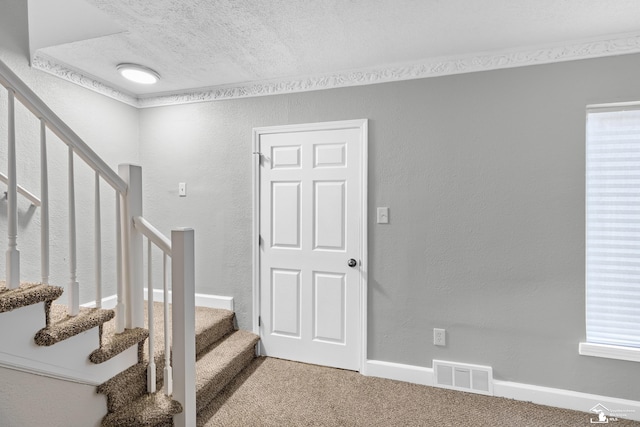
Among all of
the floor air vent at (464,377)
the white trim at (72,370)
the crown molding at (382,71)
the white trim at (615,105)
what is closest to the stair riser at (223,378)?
the white trim at (72,370)

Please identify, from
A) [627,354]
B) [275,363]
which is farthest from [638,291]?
[275,363]

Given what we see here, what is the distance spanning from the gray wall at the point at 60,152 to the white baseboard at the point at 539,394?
2587 millimetres

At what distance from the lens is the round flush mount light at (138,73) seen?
2.41 m

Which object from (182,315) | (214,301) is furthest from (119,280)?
(214,301)

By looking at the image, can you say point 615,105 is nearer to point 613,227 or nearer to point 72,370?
point 613,227

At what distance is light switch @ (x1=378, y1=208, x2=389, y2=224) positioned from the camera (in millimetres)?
2477

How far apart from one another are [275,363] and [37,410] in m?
1.65

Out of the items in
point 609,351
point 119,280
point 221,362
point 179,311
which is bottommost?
point 221,362

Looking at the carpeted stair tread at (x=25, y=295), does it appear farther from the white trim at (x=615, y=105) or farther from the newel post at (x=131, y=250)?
the white trim at (x=615, y=105)

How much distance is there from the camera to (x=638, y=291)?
2.04m

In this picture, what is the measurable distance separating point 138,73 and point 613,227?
11.8 feet

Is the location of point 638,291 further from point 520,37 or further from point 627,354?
point 520,37

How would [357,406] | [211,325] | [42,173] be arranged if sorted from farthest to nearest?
[211,325]
[357,406]
[42,173]

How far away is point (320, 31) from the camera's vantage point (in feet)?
6.41
